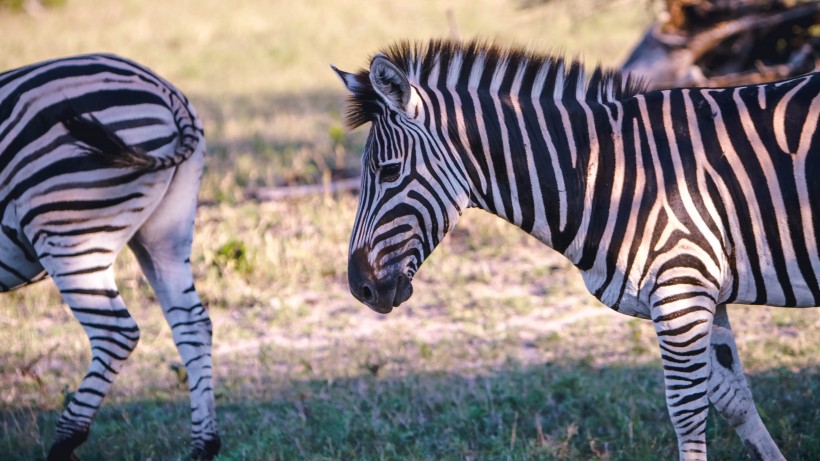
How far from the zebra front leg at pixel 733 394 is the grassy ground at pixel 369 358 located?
1.22ft

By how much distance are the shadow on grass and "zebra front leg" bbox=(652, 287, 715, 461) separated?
0.64 metres

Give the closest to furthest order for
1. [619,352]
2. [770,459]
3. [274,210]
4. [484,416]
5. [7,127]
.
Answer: [770,459], [7,127], [484,416], [619,352], [274,210]


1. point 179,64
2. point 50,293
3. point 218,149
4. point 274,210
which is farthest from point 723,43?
point 179,64

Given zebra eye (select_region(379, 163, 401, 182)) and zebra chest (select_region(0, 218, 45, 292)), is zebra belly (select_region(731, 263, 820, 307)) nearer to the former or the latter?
zebra eye (select_region(379, 163, 401, 182))

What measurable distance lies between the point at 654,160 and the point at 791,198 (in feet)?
1.94

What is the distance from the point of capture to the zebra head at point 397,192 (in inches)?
150

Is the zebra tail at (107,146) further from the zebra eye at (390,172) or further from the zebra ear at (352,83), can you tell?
the zebra eye at (390,172)

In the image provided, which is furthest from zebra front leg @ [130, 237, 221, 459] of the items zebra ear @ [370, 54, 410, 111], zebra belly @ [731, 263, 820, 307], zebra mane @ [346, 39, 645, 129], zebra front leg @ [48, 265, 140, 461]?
zebra belly @ [731, 263, 820, 307]

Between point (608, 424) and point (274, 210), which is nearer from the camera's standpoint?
point (608, 424)

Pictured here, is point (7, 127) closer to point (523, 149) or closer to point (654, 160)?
point (523, 149)

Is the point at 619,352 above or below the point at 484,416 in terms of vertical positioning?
above

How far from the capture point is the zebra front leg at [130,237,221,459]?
4.95 metres

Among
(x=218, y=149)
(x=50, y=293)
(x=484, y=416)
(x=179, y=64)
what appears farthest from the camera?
(x=179, y=64)

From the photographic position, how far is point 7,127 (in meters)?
4.70
